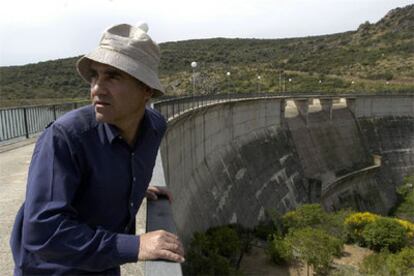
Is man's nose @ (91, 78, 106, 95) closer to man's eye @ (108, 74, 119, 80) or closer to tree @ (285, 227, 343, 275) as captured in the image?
man's eye @ (108, 74, 119, 80)

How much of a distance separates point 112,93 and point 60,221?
58 centimetres

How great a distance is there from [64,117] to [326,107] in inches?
1335

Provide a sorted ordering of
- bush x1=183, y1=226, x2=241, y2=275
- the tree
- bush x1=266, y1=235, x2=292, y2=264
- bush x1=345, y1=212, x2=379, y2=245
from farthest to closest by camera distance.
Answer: bush x1=345, y1=212, x2=379, y2=245 < bush x1=266, y1=235, x2=292, y2=264 < the tree < bush x1=183, y1=226, x2=241, y2=275

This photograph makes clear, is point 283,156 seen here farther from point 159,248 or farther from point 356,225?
point 159,248

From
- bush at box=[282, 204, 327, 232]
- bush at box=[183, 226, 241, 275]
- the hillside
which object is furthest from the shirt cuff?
the hillside

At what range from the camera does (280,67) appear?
7912 centimetres

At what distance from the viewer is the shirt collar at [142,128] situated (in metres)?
2.00

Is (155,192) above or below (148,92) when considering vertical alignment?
below

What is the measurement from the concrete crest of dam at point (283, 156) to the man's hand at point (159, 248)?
971cm

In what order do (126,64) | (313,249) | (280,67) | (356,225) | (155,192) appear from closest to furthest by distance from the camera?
(126,64), (155,192), (313,249), (356,225), (280,67)

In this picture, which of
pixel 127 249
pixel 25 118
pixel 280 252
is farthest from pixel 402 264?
pixel 127 249

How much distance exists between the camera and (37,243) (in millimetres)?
1790

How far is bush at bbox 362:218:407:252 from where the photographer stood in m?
18.9

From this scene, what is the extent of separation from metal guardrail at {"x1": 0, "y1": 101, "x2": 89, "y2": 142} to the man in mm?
10844
